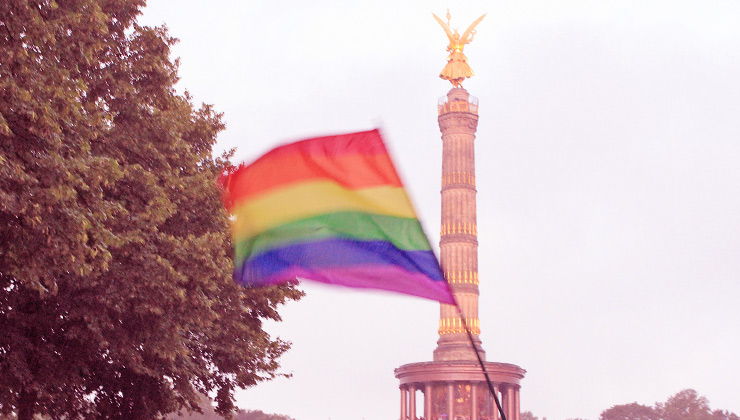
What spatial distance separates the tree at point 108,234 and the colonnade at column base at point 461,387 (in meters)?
44.6

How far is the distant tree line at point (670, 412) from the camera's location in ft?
305

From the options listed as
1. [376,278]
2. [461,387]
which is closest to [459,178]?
[461,387]

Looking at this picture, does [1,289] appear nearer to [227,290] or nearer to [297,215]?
[227,290]

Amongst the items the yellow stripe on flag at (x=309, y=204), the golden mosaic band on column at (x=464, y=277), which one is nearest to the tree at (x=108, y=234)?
the yellow stripe on flag at (x=309, y=204)

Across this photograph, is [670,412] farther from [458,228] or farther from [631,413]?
[458,228]

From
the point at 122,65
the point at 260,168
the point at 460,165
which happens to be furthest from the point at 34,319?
the point at 460,165

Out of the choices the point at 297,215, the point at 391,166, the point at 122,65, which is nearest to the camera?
the point at 391,166

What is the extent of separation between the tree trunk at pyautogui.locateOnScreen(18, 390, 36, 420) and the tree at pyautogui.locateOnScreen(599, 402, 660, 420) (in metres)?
82.5

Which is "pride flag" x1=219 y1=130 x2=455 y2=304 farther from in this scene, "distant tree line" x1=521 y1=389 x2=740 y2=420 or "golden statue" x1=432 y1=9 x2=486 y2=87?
"distant tree line" x1=521 y1=389 x2=740 y2=420

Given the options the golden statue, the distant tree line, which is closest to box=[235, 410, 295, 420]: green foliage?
the distant tree line

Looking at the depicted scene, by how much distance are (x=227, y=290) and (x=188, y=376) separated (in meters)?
2.19

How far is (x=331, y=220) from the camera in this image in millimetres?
8148

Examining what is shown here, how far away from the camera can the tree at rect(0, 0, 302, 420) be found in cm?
1545

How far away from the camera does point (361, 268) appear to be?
795 centimetres
